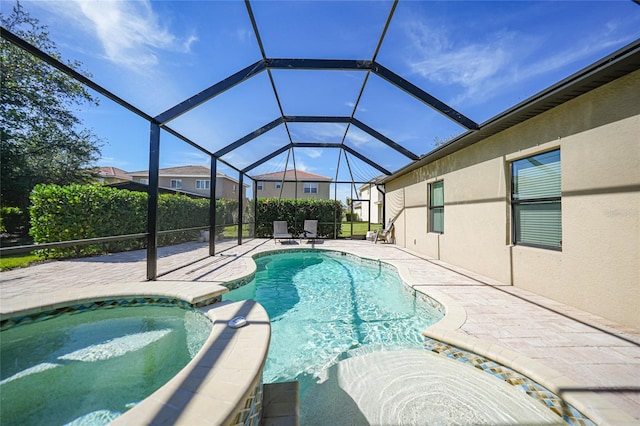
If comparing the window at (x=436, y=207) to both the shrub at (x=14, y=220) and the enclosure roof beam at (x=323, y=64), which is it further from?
the shrub at (x=14, y=220)

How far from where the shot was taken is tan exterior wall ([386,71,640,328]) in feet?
9.18

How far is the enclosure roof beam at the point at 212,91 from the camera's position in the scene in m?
4.54

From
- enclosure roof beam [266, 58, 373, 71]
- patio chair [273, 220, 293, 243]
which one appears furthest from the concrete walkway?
patio chair [273, 220, 293, 243]

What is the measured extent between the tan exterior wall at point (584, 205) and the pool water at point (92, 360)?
191 inches

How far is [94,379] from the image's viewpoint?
2412 mm

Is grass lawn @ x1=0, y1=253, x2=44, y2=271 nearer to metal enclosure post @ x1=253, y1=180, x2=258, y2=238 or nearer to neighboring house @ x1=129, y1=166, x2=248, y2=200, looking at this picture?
metal enclosure post @ x1=253, y1=180, x2=258, y2=238

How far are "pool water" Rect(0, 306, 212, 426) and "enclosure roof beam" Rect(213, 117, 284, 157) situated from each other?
4883 mm

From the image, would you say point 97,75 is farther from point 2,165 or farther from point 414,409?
point 2,165

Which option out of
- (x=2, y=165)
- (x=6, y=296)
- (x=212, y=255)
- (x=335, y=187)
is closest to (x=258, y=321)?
(x=6, y=296)

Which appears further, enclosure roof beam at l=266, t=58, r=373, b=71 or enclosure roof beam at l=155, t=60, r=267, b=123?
enclosure roof beam at l=266, t=58, r=373, b=71

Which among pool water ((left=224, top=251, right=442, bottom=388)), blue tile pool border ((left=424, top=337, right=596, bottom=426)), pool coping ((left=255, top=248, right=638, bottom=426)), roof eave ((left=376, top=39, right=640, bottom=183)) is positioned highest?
roof eave ((left=376, top=39, right=640, bottom=183))

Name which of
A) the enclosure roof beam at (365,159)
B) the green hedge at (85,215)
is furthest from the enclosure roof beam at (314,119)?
the green hedge at (85,215)

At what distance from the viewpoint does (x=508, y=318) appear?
10.1ft

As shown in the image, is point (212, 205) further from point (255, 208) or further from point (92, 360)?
point (255, 208)
